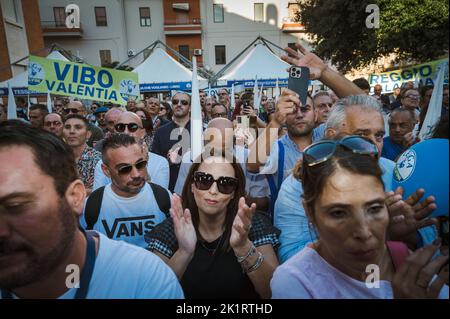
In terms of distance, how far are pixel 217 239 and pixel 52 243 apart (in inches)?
35.3

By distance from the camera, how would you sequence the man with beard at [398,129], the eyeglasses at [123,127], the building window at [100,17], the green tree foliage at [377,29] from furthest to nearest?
1. the building window at [100,17]
2. the green tree foliage at [377,29]
3. the eyeglasses at [123,127]
4. the man with beard at [398,129]

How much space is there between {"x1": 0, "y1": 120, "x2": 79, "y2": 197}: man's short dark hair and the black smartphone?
1.35 m

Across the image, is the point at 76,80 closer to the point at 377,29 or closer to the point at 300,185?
the point at 300,185

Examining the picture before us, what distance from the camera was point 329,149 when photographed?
1.22 m

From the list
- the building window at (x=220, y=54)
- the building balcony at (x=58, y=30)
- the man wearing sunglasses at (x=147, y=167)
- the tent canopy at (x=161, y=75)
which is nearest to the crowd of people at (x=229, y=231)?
the man wearing sunglasses at (x=147, y=167)

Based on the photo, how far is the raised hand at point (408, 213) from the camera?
1.12 m

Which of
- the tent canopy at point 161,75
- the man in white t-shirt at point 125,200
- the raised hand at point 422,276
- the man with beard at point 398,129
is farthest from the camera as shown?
the tent canopy at point 161,75

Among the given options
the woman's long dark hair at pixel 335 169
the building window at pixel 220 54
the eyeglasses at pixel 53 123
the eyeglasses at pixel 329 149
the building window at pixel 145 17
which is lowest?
the eyeglasses at pixel 53 123

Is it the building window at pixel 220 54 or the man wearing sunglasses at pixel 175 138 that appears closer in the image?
the man wearing sunglasses at pixel 175 138

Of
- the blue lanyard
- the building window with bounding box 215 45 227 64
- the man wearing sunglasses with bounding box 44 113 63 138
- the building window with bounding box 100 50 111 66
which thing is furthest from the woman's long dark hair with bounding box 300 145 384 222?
the building window with bounding box 100 50 111 66

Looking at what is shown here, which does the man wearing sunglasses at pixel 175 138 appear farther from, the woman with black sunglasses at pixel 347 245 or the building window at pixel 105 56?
the building window at pixel 105 56

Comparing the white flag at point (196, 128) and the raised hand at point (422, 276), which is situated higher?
the white flag at point (196, 128)

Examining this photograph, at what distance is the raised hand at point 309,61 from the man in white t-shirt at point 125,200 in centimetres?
124

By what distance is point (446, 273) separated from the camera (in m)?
0.87
